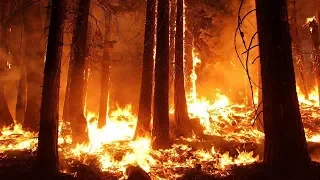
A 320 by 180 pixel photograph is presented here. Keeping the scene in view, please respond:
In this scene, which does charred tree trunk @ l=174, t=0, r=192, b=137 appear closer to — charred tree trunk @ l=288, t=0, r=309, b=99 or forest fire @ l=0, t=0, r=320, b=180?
forest fire @ l=0, t=0, r=320, b=180

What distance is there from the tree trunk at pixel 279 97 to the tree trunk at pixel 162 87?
197 inches

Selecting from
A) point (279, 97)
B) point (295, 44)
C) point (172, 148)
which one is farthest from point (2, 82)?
point (279, 97)

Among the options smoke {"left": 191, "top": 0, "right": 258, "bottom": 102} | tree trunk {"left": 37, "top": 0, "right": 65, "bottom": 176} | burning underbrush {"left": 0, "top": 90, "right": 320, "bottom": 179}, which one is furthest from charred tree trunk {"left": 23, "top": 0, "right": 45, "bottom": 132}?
smoke {"left": 191, "top": 0, "right": 258, "bottom": 102}

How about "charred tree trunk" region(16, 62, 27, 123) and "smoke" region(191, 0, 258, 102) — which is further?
"smoke" region(191, 0, 258, 102)

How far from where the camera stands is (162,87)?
11742mm

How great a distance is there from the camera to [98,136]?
14.4m

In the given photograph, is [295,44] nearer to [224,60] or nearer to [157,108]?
[157,108]

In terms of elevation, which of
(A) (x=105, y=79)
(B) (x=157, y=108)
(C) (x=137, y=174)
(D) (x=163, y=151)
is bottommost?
(C) (x=137, y=174)

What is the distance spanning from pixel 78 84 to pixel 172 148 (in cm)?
463

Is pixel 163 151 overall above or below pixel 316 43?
below

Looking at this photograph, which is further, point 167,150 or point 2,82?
point 2,82

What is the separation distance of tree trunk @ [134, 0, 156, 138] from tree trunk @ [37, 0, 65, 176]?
5.78 meters

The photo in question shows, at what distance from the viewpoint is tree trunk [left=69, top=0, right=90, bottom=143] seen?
12195 mm

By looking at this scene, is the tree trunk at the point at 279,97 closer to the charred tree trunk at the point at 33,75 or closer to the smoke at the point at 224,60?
the charred tree trunk at the point at 33,75
